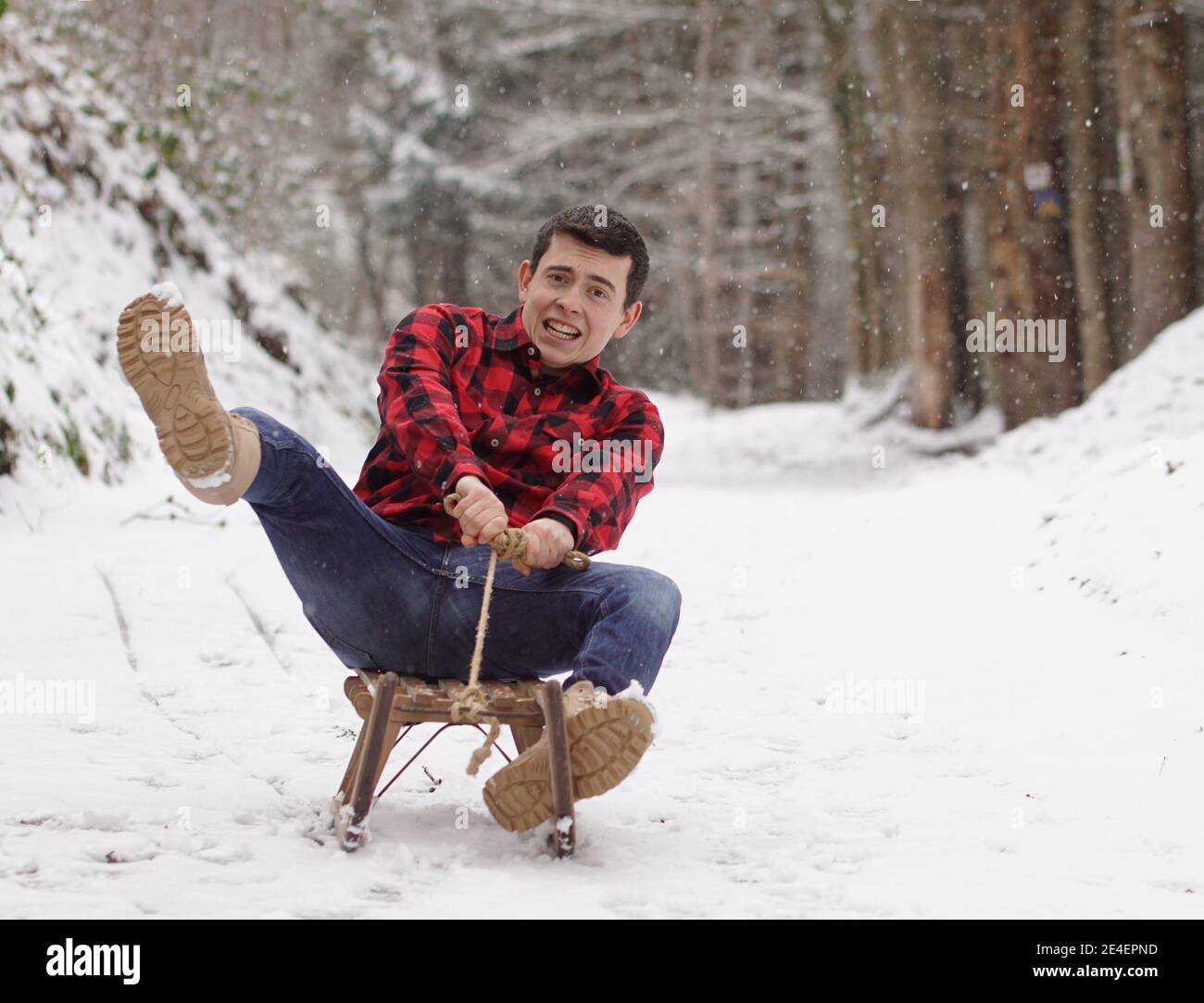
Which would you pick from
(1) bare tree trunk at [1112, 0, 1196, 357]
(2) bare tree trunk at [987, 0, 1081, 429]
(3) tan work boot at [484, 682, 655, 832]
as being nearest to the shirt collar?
(3) tan work boot at [484, 682, 655, 832]

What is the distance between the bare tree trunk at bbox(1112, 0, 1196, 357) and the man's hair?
7902 mm

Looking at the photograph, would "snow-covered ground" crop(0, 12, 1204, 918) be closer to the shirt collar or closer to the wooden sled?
the wooden sled

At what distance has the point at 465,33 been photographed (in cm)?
2681

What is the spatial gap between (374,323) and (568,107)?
786 cm

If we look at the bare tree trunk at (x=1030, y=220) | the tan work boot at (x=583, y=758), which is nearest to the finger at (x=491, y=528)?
the tan work boot at (x=583, y=758)

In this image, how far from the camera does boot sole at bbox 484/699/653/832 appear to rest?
2.79 meters

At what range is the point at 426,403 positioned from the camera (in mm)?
3061

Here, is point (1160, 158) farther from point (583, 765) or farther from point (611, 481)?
point (583, 765)

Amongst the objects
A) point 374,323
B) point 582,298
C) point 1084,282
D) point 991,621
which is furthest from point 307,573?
point 374,323

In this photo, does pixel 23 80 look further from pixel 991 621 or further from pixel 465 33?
pixel 465 33

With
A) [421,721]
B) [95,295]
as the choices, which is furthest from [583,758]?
[95,295]

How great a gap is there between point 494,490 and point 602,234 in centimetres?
69

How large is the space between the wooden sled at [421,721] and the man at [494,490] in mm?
40

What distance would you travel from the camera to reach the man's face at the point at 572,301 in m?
3.30
